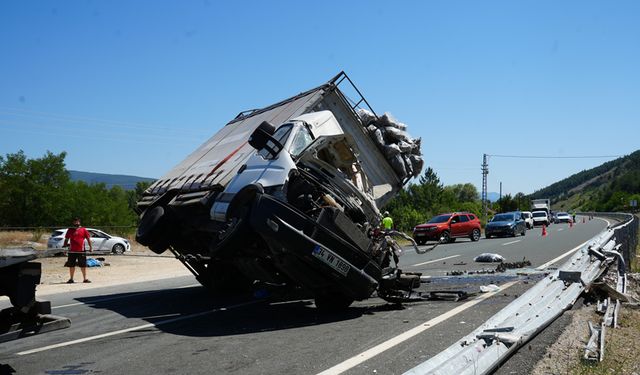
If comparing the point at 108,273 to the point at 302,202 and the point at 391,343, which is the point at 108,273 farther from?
the point at 391,343

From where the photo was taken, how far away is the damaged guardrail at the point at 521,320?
12.8ft

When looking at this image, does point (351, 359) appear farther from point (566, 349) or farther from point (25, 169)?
point (25, 169)

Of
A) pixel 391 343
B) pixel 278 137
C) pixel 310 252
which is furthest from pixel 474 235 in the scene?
pixel 391 343

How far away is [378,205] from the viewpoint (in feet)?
30.7

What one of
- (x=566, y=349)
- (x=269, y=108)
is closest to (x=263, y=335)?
(x=566, y=349)

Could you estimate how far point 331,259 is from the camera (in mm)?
7082

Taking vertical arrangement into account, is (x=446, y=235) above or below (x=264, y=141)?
below

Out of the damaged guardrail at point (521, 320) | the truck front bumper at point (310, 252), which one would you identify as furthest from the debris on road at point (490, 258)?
the truck front bumper at point (310, 252)

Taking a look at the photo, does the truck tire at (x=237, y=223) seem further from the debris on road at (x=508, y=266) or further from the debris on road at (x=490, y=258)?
the debris on road at (x=490, y=258)

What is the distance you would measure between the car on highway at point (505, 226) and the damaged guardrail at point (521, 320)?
80.8 ft

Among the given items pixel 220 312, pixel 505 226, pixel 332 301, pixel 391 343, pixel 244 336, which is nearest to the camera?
pixel 391 343

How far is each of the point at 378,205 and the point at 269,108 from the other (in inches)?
132

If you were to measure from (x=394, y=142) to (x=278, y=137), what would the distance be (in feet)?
8.60

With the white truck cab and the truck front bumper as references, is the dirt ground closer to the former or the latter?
the white truck cab
